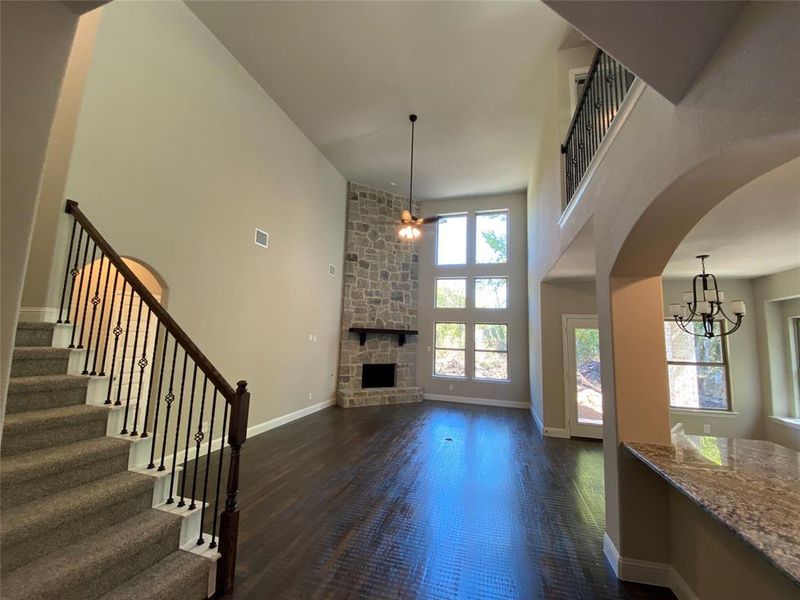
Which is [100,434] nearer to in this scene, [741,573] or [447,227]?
[741,573]

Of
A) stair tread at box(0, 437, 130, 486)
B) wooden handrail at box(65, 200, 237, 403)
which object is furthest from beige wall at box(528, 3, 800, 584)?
stair tread at box(0, 437, 130, 486)

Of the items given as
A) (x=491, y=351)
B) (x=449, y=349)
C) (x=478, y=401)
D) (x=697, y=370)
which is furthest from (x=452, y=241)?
(x=697, y=370)

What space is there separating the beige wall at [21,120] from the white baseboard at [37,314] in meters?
2.73

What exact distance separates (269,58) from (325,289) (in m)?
3.87

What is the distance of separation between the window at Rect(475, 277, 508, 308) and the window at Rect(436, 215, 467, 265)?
2.42 feet

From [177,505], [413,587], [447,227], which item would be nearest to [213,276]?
[177,505]

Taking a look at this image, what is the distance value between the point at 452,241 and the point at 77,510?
794cm

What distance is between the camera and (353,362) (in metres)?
7.44

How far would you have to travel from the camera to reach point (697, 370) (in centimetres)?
574

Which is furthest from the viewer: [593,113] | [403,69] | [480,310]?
[480,310]

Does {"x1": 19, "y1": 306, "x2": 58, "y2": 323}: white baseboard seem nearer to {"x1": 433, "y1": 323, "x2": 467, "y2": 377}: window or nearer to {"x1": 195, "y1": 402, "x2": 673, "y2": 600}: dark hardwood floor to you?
{"x1": 195, "y1": 402, "x2": 673, "y2": 600}: dark hardwood floor

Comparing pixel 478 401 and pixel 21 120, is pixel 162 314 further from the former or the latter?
pixel 478 401

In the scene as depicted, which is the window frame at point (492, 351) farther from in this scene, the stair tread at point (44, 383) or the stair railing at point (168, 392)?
the stair tread at point (44, 383)

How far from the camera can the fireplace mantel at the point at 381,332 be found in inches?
295
